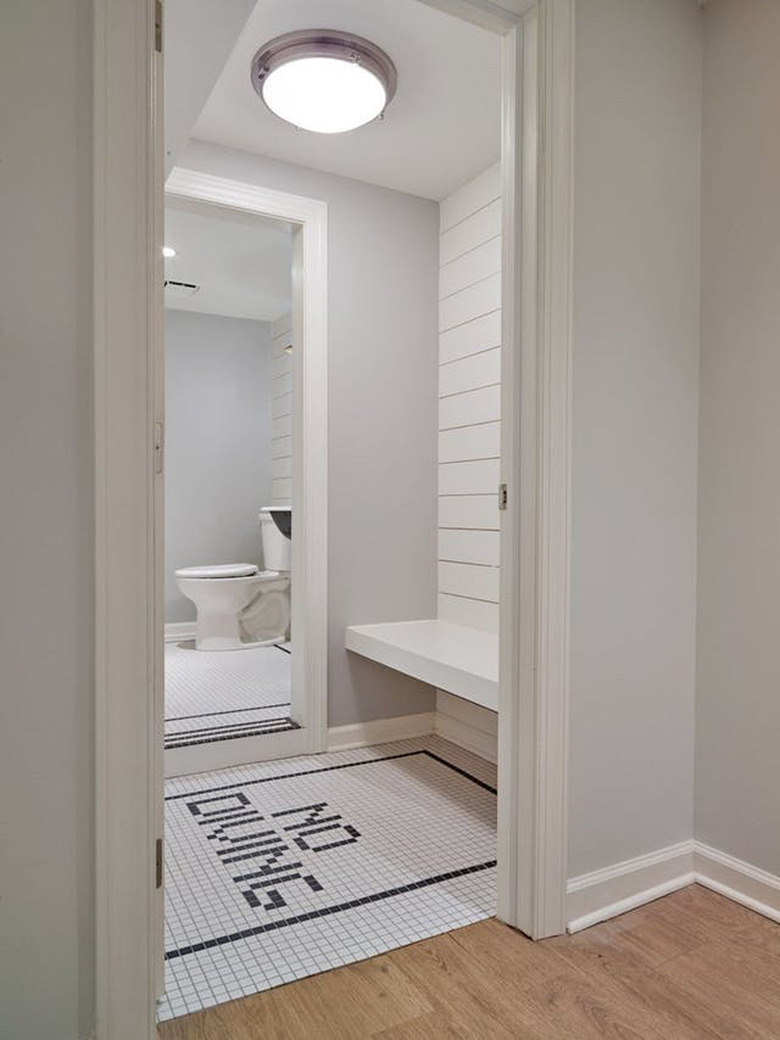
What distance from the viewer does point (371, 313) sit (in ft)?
9.71

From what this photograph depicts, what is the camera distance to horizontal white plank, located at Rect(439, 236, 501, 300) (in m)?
2.78

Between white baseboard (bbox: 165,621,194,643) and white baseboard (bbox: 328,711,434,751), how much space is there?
240cm

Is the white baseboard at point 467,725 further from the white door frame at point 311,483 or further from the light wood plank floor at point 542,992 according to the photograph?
the light wood plank floor at point 542,992

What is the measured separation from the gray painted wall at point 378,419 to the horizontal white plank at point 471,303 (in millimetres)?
65

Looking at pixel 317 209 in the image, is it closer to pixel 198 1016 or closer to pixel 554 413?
pixel 554 413

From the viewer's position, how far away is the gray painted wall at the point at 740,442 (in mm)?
1702

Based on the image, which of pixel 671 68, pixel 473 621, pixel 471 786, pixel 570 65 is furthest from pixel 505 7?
pixel 471 786

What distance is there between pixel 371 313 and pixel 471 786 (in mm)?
1951

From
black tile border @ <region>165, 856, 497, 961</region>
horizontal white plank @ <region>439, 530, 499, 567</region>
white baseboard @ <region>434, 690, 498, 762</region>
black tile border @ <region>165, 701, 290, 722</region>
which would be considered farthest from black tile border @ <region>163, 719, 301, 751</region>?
black tile border @ <region>165, 856, 497, 961</region>

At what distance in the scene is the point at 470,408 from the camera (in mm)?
2938

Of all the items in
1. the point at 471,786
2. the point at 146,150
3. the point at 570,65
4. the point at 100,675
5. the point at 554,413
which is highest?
the point at 570,65

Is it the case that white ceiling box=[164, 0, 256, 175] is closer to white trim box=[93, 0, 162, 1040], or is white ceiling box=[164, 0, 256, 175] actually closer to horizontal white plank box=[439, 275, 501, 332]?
white trim box=[93, 0, 162, 1040]

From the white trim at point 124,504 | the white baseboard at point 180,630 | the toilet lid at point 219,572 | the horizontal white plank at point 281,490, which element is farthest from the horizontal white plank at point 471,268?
the white baseboard at point 180,630

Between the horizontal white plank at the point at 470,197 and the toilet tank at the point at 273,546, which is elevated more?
the horizontal white plank at the point at 470,197
